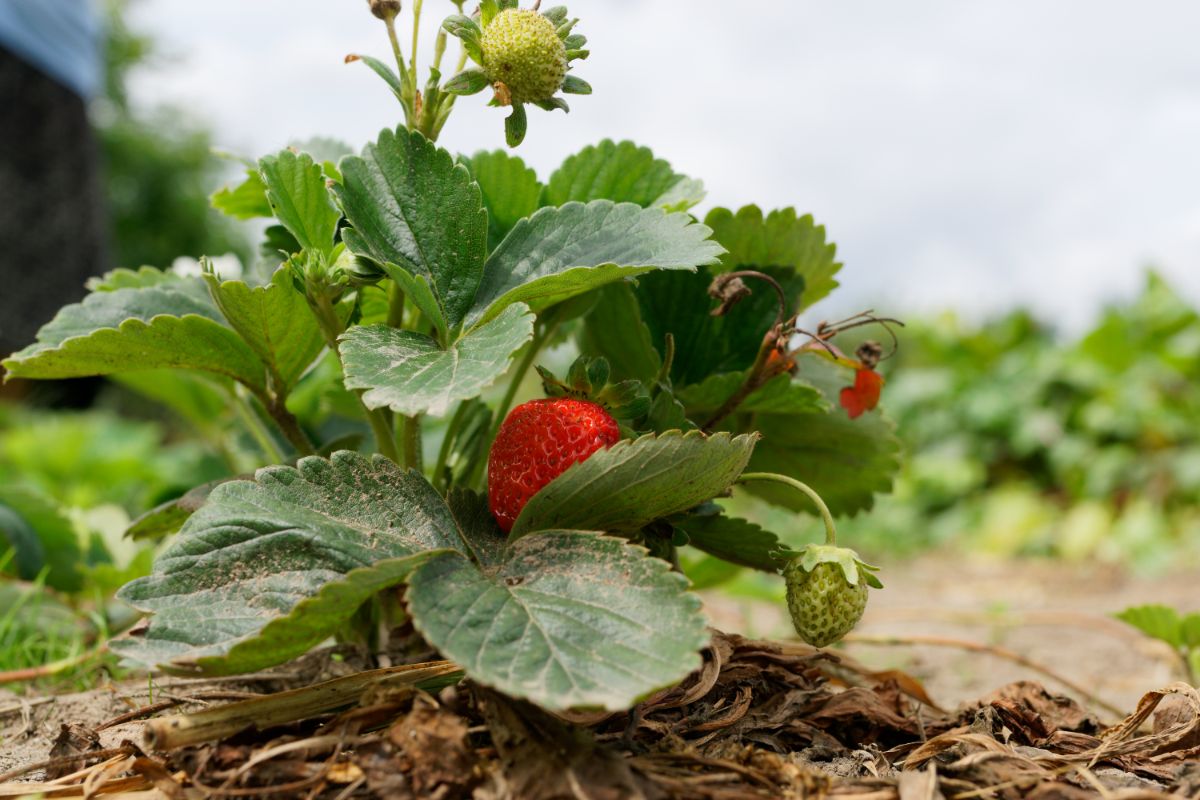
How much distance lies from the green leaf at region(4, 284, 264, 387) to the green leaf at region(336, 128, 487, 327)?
0.18 meters

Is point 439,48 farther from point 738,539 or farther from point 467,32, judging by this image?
point 738,539

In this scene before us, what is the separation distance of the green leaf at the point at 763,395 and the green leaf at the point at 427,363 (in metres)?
0.25

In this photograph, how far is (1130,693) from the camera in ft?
5.42

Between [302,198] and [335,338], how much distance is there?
4.4 inches

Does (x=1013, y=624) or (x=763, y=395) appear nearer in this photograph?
(x=763, y=395)

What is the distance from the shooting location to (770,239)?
979 millimetres

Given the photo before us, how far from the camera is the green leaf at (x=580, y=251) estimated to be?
689mm

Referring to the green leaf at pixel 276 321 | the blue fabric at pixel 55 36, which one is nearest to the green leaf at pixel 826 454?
the green leaf at pixel 276 321

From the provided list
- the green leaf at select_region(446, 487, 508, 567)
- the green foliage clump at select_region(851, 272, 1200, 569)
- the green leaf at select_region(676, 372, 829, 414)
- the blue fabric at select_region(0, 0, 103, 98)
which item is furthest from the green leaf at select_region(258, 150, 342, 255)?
the blue fabric at select_region(0, 0, 103, 98)

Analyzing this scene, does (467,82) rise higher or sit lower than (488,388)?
higher

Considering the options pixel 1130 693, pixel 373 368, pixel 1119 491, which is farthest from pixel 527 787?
pixel 1119 491

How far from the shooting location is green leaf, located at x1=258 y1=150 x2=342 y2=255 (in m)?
0.76

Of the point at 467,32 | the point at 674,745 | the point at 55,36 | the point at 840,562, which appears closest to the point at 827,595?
the point at 840,562

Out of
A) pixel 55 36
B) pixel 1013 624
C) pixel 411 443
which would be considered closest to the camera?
pixel 411 443
